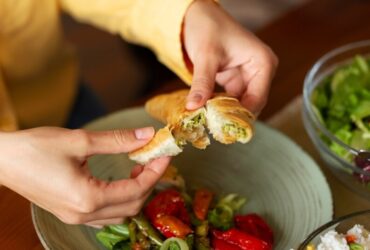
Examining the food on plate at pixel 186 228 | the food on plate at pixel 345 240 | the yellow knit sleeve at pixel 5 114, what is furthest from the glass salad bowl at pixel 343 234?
the yellow knit sleeve at pixel 5 114

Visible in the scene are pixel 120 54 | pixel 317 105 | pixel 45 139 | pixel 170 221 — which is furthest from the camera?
pixel 120 54

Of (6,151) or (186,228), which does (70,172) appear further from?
A: (186,228)

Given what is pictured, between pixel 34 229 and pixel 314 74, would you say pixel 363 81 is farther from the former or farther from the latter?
pixel 34 229

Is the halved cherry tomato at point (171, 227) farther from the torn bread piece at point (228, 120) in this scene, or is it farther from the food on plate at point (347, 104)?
the food on plate at point (347, 104)

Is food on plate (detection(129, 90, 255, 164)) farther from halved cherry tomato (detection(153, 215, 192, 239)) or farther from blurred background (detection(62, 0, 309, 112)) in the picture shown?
blurred background (detection(62, 0, 309, 112))

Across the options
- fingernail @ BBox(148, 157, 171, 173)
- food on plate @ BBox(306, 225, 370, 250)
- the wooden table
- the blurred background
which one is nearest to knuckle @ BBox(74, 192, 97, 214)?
fingernail @ BBox(148, 157, 171, 173)

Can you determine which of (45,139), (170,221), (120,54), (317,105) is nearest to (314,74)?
(317,105)

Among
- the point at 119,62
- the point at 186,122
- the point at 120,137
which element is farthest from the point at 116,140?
the point at 119,62
